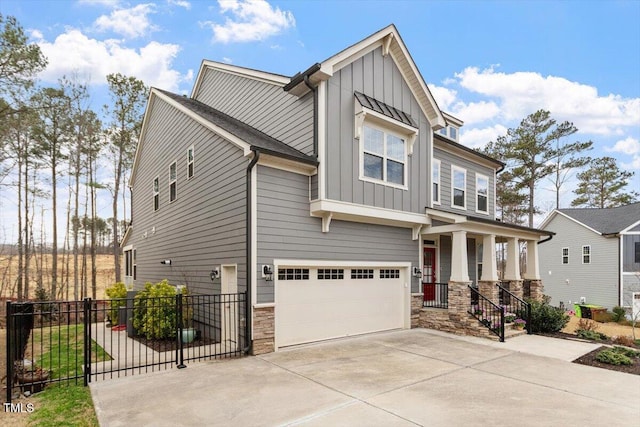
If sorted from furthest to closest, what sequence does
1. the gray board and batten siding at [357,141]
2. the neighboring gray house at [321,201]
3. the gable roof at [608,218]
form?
the gable roof at [608,218] → the gray board and batten siding at [357,141] → the neighboring gray house at [321,201]

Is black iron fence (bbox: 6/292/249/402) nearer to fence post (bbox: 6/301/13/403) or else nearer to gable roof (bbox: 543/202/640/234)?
fence post (bbox: 6/301/13/403)

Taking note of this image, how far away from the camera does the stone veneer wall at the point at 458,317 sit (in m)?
10.2

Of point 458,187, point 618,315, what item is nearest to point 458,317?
point 458,187

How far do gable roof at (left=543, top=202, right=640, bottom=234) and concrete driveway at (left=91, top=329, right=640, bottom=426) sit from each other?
16.4 metres

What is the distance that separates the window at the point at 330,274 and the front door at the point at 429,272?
4797 millimetres

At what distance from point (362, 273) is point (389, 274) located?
47.2 inches

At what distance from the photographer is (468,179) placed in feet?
48.5

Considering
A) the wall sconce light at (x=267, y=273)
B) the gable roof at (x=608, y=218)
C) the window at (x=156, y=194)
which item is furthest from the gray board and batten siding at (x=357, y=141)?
the gable roof at (x=608, y=218)

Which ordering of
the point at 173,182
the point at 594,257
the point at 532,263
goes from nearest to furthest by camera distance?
the point at 173,182 → the point at 532,263 → the point at 594,257

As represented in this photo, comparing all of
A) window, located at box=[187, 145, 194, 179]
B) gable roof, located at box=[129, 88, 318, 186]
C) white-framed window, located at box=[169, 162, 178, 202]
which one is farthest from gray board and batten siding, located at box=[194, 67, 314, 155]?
white-framed window, located at box=[169, 162, 178, 202]

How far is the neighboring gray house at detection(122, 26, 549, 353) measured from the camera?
8.31m

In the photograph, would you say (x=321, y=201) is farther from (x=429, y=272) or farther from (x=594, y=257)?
(x=594, y=257)

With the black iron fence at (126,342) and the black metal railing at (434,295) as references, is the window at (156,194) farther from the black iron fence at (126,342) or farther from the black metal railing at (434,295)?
the black metal railing at (434,295)

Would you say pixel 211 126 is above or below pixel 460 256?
above
